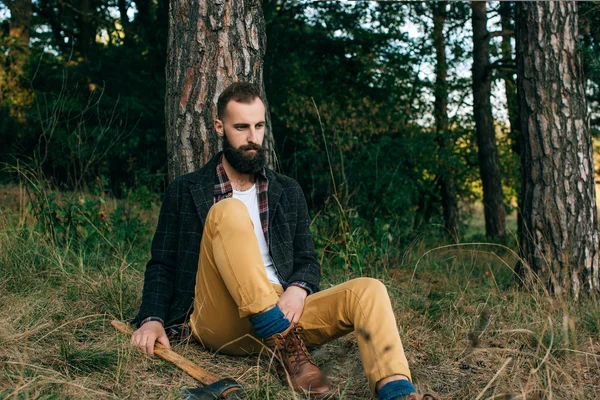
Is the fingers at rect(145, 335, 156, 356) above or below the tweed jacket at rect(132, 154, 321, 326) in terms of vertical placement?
below

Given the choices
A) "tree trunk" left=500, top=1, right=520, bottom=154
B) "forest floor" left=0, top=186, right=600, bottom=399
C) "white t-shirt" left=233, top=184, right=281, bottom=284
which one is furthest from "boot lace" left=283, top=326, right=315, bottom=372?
"tree trunk" left=500, top=1, right=520, bottom=154

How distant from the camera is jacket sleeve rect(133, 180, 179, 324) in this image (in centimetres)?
283

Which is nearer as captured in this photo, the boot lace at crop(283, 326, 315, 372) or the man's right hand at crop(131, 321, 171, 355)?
the boot lace at crop(283, 326, 315, 372)

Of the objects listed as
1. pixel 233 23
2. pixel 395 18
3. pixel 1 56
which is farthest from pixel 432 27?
pixel 233 23

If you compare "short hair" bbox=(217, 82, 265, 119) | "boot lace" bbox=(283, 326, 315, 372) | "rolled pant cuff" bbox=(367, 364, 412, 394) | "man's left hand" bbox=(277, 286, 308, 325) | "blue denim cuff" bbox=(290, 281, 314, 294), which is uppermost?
"short hair" bbox=(217, 82, 265, 119)

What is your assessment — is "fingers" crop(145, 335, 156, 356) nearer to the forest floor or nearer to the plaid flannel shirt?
the forest floor

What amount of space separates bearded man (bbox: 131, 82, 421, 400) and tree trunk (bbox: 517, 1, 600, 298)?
208 centimetres

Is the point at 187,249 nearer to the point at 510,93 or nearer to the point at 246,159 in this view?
the point at 246,159

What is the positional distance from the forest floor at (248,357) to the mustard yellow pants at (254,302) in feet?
0.46

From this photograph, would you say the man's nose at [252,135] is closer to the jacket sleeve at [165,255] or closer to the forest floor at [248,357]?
the jacket sleeve at [165,255]

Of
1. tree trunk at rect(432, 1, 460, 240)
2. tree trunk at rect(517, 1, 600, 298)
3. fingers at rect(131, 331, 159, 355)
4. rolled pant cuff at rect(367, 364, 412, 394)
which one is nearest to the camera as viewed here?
rolled pant cuff at rect(367, 364, 412, 394)

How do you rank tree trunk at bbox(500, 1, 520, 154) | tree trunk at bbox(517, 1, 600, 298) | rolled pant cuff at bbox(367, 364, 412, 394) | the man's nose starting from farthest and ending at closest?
tree trunk at bbox(500, 1, 520, 154) < tree trunk at bbox(517, 1, 600, 298) < the man's nose < rolled pant cuff at bbox(367, 364, 412, 394)

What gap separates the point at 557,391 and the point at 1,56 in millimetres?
9846

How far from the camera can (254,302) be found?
7.96ft
